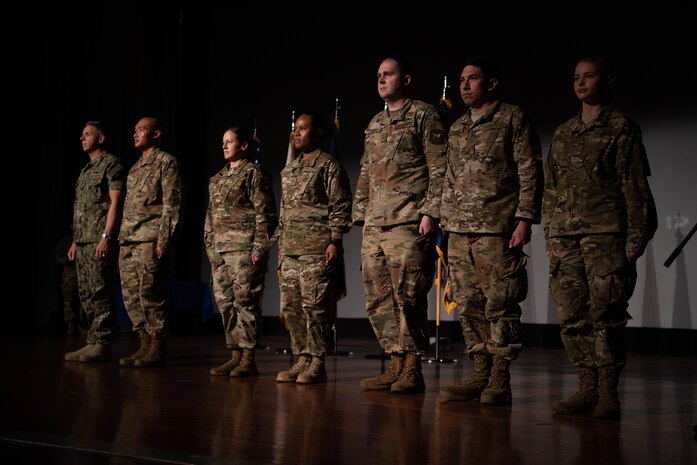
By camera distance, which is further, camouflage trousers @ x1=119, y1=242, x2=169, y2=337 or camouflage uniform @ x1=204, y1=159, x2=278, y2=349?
camouflage trousers @ x1=119, y1=242, x2=169, y2=337

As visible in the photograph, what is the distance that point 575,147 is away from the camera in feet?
11.8

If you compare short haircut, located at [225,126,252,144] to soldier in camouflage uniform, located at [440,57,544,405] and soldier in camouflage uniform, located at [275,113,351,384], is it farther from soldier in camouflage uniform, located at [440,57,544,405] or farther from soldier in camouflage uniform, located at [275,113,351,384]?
soldier in camouflage uniform, located at [440,57,544,405]

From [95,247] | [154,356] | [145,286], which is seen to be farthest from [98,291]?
[154,356]

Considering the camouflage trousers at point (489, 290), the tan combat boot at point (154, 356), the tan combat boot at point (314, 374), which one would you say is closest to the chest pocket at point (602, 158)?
the camouflage trousers at point (489, 290)

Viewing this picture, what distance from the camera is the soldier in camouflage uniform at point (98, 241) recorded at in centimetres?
577

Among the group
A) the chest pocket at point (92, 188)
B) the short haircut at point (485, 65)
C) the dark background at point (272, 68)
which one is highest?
the dark background at point (272, 68)

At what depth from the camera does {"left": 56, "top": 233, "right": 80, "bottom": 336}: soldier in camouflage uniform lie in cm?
932

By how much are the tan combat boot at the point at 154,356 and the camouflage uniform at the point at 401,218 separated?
170cm

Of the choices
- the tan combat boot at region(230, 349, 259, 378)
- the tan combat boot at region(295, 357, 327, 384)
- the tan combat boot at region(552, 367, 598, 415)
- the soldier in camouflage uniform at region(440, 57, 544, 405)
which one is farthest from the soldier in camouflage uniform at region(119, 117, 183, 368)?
the tan combat boot at region(552, 367, 598, 415)

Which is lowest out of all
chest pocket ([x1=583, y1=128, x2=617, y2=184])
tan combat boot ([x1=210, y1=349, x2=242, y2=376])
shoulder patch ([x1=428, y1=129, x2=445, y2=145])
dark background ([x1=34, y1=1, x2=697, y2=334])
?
tan combat boot ([x1=210, y1=349, x2=242, y2=376])

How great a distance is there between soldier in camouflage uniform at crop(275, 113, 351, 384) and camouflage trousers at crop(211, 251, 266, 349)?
1.00ft

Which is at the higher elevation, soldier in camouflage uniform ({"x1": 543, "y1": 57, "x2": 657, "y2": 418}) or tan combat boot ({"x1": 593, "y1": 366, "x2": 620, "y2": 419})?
soldier in camouflage uniform ({"x1": 543, "y1": 57, "x2": 657, "y2": 418})

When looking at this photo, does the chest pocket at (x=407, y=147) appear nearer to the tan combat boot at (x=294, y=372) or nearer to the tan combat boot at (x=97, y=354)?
the tan combat boot at (x=294, y=372)

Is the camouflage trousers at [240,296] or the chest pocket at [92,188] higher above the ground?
the chest pocket at [92,188]
